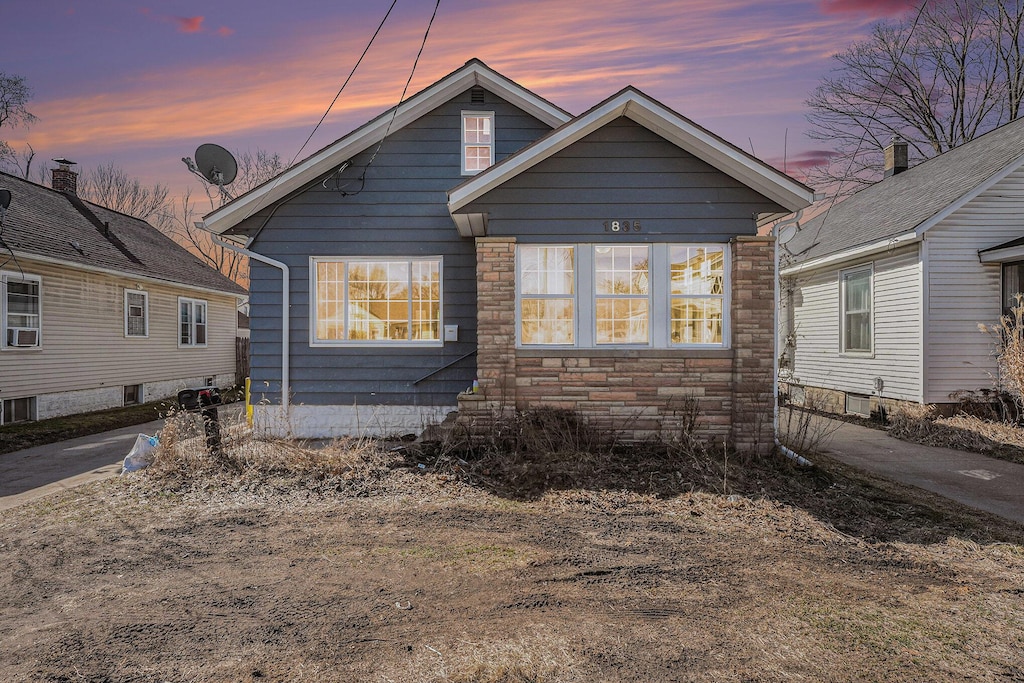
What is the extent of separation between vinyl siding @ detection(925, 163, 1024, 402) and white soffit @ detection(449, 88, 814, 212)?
5.27 metres

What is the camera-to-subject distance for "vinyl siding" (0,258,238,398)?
496 inches

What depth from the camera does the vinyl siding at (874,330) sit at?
1123 centimetres

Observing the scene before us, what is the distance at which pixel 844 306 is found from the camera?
13758mm

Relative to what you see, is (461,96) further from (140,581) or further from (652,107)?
(140,581)

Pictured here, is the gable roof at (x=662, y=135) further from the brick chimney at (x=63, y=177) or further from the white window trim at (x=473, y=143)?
the brick chimney at (x=63, y=177)

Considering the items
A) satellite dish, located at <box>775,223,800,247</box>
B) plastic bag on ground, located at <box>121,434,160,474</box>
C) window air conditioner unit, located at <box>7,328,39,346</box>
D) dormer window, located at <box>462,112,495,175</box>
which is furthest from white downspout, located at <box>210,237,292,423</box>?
satellite dish, located at <box>775,223,800,247</box>

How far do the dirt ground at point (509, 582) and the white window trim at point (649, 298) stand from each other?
2.09 m

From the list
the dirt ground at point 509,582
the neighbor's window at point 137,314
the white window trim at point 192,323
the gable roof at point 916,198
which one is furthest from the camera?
the white window trim at point 192,323

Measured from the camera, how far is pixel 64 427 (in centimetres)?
1189

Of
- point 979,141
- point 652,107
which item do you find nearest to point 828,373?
point 979,141

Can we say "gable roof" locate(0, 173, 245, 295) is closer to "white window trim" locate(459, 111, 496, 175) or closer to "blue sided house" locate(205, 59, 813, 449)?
"blue sided house" locate(205, 59, 813, 449)

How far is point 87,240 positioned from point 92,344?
2934 mm

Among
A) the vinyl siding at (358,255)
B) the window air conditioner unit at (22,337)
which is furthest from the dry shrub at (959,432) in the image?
the window air conditioner unit at (22,337)

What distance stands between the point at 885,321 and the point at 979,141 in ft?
20.2
